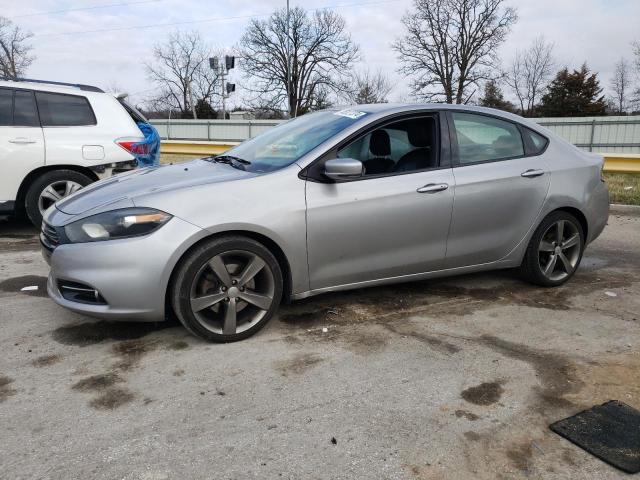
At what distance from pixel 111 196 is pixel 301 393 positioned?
1741mm

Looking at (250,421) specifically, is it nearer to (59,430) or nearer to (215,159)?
(59,430)

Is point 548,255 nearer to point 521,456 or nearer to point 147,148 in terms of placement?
point 521,456

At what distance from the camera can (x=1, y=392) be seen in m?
2.86

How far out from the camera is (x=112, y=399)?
2801 millimetres

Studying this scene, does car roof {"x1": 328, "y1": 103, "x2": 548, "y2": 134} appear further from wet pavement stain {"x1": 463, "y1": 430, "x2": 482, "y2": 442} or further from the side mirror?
wet pavement stain {"x1": 463, "y1": 430, "x2": 482, "y2": 442}

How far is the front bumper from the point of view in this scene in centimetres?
315

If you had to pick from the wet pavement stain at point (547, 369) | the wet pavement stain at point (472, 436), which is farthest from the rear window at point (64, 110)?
the wet pavement stain at point (472, 436)

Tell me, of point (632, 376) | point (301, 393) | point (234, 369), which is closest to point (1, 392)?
point (234, 369)

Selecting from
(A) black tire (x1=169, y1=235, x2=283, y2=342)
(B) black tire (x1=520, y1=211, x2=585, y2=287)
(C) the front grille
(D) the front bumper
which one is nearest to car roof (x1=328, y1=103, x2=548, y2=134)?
(B) black tire (x1=520, y1=211, x2=585, y2=287)

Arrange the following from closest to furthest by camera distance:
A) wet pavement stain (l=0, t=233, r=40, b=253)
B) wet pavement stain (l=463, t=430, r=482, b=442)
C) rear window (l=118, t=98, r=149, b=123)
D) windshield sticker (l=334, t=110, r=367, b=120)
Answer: wet pavement stain (l=463, t=430, r=482, b=442) → windshield sticker (l=334, t=110, r=367, b=120) → wet pavement stain (l=0, t=233, r=40, b=253) → rear window (l=118, t=98, r=149, b=123)

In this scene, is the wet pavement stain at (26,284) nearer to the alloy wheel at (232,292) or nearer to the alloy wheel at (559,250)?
the alloy wheel at (232,292)

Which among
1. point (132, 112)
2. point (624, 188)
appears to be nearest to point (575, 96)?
point (624, 188)

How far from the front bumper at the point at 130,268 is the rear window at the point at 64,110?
374cm

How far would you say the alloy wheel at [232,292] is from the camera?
3342mm
